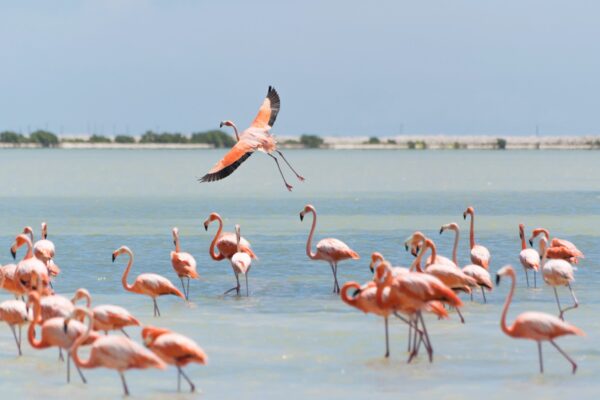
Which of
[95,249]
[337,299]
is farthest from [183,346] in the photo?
[95,249]

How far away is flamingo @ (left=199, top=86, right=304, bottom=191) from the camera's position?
16375mm

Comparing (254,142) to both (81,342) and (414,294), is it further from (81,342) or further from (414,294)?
(81,342)

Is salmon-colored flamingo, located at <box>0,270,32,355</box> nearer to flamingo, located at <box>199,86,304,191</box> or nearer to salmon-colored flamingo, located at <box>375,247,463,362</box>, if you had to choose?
salmon-colored flamingo, located at <box>375,247,463,362</box>

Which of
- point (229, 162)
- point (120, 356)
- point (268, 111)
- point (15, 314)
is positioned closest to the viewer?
point (120, 356)

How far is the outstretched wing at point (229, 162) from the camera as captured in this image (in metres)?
16.1

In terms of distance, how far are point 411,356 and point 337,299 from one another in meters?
3.75

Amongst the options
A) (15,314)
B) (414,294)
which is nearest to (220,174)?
(15,314)

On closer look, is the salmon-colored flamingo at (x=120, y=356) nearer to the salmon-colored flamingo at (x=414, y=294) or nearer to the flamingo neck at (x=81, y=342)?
the flamingo neck at (x=81, y=342)

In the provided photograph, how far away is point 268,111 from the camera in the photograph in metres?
19.9

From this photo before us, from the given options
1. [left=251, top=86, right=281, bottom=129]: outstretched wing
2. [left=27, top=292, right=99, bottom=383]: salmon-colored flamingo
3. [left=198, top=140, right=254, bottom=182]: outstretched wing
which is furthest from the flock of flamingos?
[left=251, top=86, right=281, bottom=129]: outstretched wing

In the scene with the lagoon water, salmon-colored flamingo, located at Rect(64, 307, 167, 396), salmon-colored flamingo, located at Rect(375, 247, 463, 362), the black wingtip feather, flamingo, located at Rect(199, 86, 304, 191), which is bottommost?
the lagoon water

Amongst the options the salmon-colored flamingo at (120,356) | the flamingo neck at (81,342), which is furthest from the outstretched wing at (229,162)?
the salmon-colored flamingo at (120,356)

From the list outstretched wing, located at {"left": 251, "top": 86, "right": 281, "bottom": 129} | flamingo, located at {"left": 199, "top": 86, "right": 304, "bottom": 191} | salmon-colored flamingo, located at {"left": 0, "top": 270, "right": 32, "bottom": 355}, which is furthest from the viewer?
outstretched wing, located at {"left": 251, "top": 86, "right": 281, "bottom": 129}

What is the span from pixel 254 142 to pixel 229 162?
1.23m
